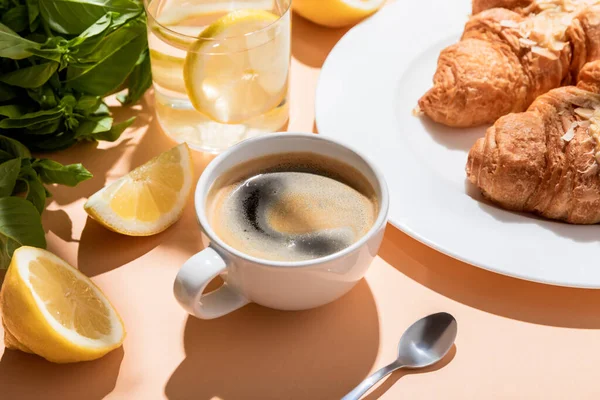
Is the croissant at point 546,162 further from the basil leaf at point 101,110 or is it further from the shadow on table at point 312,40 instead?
the basil leaf at point 101,110

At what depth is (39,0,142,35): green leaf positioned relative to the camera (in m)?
1.49

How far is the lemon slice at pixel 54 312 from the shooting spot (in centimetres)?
106

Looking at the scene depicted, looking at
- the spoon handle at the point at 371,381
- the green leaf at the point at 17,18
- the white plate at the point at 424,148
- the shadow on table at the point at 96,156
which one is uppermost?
the green leaf at the point at 17,18

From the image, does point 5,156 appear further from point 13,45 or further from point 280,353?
point 280,353

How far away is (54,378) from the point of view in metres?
1.12

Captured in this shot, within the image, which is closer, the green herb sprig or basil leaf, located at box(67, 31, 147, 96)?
the green herb sprig

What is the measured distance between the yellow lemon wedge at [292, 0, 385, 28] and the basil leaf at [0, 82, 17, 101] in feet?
2.35

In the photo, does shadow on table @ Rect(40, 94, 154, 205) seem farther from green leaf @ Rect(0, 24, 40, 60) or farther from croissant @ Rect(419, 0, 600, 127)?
croissant @ Rect(419, 0, 600, 127)

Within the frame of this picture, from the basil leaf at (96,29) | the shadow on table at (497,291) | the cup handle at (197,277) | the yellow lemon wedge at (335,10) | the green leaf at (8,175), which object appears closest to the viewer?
the cup handle at (197,277)

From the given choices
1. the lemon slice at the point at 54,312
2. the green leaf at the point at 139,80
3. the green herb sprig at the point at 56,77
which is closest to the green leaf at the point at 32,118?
the green herb sprig at the point at 56,77

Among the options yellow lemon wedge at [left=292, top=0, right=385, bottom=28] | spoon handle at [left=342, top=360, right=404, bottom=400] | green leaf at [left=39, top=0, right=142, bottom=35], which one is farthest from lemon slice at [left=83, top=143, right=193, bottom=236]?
yellow lemon wedge at [left=292, top=0, right=385, bottom=28]

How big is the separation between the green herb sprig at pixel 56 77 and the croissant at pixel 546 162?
28.9 inches

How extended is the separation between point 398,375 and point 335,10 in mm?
1000

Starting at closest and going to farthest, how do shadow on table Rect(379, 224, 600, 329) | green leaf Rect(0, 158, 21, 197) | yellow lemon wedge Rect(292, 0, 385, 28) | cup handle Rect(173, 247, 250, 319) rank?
cup handle Rect(173, 247, 250, 319), shadow on table Rect(379, 224, 600, 329), green leaf Rect(0, 158, 21, 197), yellow lemon wedge Rect(292, 0, 385, 28)
